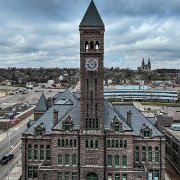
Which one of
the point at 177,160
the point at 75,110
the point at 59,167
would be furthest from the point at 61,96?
the point at 177,160


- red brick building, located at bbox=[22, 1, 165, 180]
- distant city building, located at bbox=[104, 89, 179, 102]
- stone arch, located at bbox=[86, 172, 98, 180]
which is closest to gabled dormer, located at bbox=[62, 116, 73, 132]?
red brick building, located at bbox=[22, 1, 165, 180]

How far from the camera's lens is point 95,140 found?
48.8m

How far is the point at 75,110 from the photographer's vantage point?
170ft

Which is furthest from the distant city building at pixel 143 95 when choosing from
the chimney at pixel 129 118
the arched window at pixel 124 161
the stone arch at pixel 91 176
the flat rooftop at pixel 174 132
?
the stone arch at pixel 91 176

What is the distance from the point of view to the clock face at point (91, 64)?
4812 cm

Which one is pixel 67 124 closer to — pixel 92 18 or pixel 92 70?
pixel 92 70

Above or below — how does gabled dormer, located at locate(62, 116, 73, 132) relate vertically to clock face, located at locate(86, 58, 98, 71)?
below

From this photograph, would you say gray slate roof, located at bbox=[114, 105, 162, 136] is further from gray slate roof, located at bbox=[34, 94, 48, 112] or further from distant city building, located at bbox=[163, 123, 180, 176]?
gray slate roof, located at bbox=[34, 94, 48, 112]

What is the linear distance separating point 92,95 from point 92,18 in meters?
11.5

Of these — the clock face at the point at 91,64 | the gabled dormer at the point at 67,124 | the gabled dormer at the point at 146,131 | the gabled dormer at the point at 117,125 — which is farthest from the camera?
the gabled dormer at the point at 146,131

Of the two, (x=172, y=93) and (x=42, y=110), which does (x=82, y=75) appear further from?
(x=172, y=93)

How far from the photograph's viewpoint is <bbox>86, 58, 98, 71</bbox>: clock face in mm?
48125

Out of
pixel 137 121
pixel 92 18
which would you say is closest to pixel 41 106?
pixel 137 121

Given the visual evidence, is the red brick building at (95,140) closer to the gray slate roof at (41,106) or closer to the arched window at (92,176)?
the arched window at (92,176)
